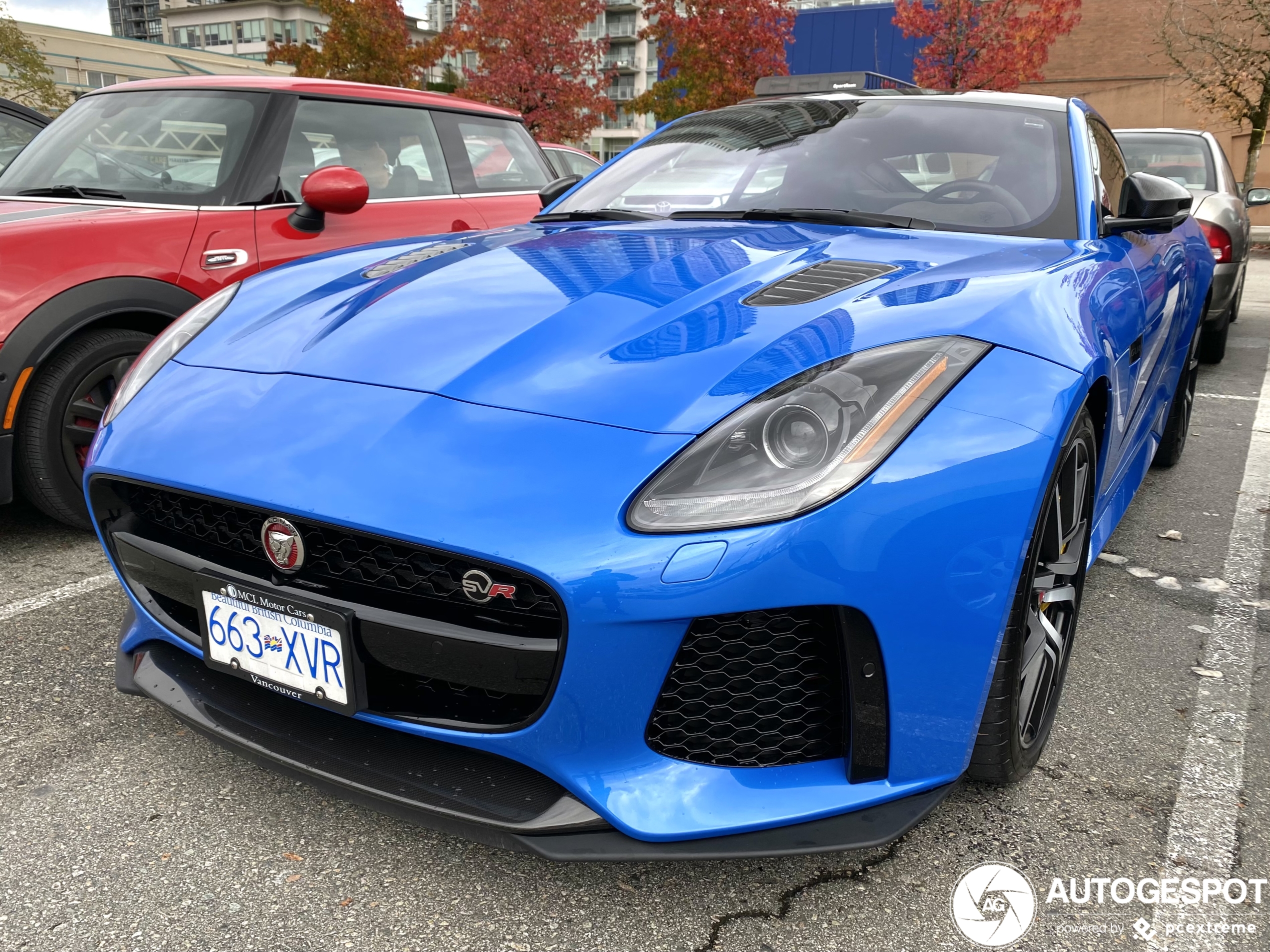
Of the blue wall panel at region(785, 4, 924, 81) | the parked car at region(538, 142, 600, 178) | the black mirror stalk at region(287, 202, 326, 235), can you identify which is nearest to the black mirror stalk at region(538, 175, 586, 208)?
the black mirror stalk at region(287, 202, 326, 235)

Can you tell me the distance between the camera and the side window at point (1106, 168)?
9.16 ft

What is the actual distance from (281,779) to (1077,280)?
6.33 ft

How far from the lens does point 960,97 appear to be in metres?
3.00

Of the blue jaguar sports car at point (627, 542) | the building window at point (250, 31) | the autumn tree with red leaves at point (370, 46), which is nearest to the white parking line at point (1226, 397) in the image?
the blue jaguar sports car at point (627, 542)

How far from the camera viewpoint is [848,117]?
115 inches

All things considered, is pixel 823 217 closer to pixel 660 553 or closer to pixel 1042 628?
pixel 1042 628

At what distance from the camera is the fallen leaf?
3041 millimetres

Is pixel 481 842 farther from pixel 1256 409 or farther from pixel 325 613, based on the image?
pixel 1256 409

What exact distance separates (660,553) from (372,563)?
1.55ft

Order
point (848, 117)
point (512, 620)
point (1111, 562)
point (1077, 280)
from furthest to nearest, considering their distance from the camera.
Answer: point (1111, 562) → point (848, 117) → point (1077, 280) → point (512, 620)

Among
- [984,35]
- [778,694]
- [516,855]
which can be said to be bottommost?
[516,855]

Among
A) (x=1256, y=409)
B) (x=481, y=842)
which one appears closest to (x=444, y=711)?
(x=481, y=842)

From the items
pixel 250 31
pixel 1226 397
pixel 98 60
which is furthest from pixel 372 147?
pixel 250 31

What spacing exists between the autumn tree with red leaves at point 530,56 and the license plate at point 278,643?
753 inches
